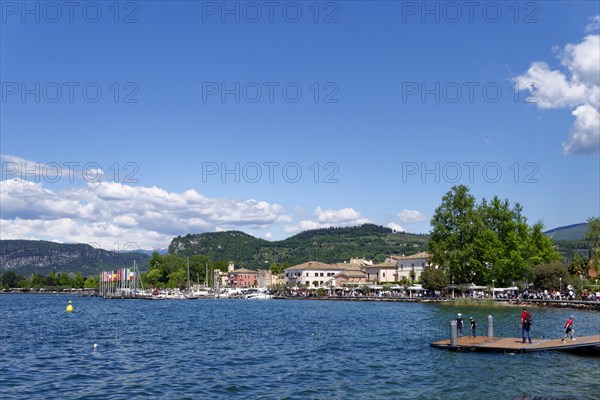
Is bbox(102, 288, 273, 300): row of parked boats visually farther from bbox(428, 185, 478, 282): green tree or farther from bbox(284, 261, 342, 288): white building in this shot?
bbox(428, 185, 478, 282): green tree

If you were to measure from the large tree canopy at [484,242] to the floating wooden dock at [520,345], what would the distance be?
2564 inches

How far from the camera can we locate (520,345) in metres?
37.1

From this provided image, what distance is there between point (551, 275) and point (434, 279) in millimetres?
23606

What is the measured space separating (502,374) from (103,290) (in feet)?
558

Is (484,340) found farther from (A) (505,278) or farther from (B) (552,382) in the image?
(A) (505,278)

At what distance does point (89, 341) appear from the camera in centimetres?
4756

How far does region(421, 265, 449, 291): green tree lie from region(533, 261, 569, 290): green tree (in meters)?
19.1

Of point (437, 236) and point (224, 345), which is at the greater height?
point (437, 236)

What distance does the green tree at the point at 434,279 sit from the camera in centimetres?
11188

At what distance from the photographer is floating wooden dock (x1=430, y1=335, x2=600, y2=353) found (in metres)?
35.2

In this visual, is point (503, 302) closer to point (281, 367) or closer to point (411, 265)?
point (281, 367)

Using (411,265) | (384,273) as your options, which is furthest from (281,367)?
(384,273)

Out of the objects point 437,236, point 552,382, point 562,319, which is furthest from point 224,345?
point 437,236

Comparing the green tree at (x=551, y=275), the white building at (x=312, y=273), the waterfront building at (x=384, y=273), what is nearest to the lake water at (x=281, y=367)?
the green tree at (x=551, y=275)
